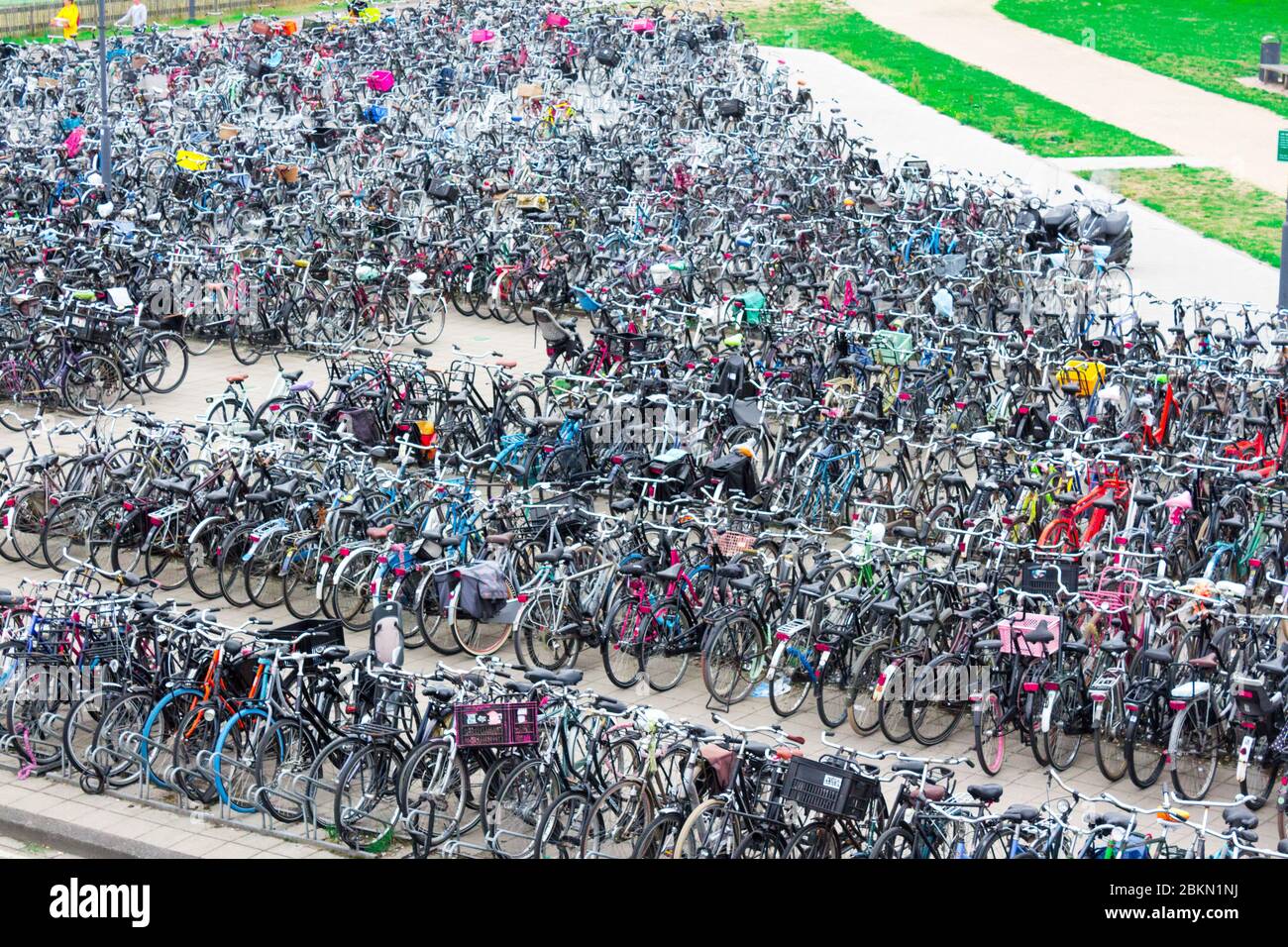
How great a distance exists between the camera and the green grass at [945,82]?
31094 millimetres

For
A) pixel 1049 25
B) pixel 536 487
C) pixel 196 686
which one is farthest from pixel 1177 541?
pixel 1049 25

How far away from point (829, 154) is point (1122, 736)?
15.6 m

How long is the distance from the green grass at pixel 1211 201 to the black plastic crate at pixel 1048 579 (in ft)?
45.6

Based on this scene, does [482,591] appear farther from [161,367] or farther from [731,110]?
[731,110]

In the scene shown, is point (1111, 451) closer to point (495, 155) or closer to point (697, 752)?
point (697, 752)

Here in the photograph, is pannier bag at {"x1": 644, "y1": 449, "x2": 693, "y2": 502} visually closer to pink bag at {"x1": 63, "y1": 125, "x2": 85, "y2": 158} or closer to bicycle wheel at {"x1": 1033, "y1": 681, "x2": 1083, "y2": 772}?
bicycle wheel at {"x1": 1033, "y1": 681, "x2": 1083, "y2": 772}

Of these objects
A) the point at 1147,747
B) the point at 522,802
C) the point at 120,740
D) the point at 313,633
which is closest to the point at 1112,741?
the point at 1147,747

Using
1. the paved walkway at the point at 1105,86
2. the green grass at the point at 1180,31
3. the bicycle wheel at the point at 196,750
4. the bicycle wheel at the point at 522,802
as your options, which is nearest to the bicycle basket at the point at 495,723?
the bicycle wheel at the point at 522,802

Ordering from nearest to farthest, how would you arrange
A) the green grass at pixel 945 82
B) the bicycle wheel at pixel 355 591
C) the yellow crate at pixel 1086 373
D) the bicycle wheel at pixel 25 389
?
the bicycle wheel at pixel 355 591 < the yellow crate at pixel 1086 373 < the bicycle wheel at pixel 25 389 < the green grass at pixel 945 82

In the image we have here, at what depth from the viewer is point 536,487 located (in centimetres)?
1345

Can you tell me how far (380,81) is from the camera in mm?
30328

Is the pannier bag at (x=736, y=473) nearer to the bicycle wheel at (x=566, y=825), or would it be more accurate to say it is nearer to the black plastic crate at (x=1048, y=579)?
the black plastic crate at (x=1048, y=579)

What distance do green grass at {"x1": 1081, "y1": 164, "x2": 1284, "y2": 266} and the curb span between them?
18119mm

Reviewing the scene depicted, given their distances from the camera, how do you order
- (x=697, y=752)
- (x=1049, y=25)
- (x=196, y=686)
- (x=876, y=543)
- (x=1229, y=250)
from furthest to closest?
(x=1049, y=25) → (x=1229, y=250) → (x=876, y=543) → (x=196, y=686) → (x=697, y=752)
